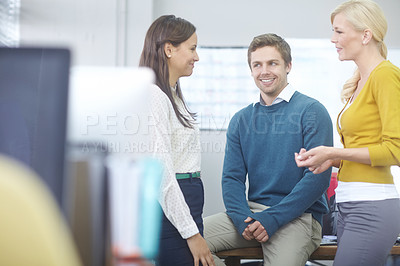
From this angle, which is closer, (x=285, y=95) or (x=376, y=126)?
(x=376, y=126)

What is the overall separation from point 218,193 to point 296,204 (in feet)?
5.79

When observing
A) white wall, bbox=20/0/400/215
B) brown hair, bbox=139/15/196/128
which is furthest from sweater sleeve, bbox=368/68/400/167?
white wall, bbox=20/0/400/215

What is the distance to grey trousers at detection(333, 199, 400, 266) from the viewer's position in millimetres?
1275

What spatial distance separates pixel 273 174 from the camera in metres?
1.87

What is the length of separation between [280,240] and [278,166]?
1.06 ft

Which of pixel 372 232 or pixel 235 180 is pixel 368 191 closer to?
pixel 372 232

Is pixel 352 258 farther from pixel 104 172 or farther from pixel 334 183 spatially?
pixel 334 183

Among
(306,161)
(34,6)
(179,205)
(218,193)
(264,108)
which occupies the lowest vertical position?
(218,193)

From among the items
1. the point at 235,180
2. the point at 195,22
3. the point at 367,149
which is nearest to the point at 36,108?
the point at 367,149

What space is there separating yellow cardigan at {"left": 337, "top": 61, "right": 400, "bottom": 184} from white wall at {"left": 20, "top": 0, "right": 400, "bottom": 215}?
2.19 metres

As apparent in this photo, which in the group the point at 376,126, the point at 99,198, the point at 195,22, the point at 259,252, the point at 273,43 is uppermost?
the point at 195,22

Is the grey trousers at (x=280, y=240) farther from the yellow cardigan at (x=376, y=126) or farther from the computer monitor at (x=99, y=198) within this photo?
the computer monitor at (x=99, y=198)

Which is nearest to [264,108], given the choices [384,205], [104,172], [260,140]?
[260,140]

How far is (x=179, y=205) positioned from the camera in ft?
4.39
